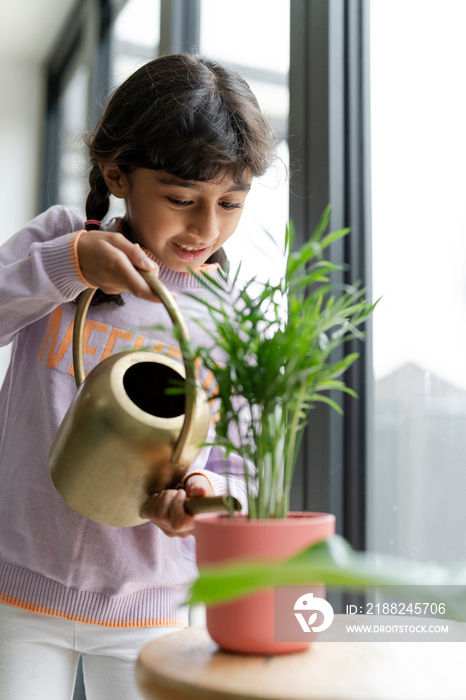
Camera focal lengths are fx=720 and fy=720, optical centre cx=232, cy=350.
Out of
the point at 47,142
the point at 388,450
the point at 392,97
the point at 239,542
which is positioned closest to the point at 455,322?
the point at 388,450

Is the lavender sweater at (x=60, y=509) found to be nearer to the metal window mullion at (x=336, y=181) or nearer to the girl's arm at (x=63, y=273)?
the girl's arm at (x=63, y=273)

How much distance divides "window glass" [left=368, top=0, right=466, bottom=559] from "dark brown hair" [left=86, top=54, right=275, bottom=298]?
17 cm

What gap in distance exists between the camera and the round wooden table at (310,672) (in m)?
0.39

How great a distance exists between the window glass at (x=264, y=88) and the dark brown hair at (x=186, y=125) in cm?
16

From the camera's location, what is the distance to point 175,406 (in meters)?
0.63

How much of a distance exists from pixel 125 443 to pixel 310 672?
211 millimetres

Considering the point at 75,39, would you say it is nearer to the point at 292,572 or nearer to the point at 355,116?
the point at 355,116

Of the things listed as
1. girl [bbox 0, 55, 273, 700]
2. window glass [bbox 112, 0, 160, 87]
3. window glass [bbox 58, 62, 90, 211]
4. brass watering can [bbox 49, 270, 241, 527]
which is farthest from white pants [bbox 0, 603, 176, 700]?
window glass [bbox 58, 62, 90, 211]

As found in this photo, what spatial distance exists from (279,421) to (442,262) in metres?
0.41

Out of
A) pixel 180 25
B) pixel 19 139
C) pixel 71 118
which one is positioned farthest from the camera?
pixel 19 139

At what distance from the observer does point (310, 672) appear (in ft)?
1.41

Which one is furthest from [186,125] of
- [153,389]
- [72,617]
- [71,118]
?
[71,118]

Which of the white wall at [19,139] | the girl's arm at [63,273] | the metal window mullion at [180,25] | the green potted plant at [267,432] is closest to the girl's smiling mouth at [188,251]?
the girl's arm at [63,273]

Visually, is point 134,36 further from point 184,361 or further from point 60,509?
point 184,361
